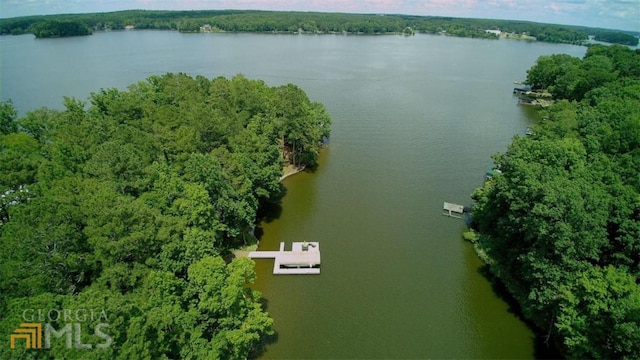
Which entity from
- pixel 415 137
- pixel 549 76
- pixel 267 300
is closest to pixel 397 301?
pixel 267 300

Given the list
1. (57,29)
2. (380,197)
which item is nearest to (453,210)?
(380,197)

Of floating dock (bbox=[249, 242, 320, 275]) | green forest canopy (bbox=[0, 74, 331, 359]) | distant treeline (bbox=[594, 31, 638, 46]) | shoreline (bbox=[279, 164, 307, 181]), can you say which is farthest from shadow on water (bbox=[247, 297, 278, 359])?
distant treeline (bbox=[594, 31, 638, 46])

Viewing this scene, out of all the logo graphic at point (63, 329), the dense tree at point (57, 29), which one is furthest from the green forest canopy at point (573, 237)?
the dense tree at point (57, 29)

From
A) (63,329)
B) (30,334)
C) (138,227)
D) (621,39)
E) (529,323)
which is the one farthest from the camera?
(621,39)

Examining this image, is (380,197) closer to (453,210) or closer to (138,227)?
(453,210)

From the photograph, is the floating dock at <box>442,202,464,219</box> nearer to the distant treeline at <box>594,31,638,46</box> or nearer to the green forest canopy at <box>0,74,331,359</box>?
the green forest canopy at <box>0,74,331,359</box>

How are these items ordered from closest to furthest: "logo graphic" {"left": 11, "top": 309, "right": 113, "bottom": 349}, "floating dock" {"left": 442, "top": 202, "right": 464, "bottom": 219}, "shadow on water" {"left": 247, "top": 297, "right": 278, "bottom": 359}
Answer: "logo graphic" {"left": 11, "top": 309, "right": 113, "bottom": 349} → "shadow on water" {"left": 247, "top": 297, "right": 278, "bottom": 359} → "floating dock" {"left": 442, "top": 202, "right": 464, "bottom": 219}
